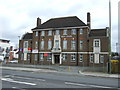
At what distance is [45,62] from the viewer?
121 ft

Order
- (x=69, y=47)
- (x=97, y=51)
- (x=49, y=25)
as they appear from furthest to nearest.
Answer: (x=49, y=25), (x=69, y=47), (x=97, y=51)

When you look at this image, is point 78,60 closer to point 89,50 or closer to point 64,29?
point 89,50

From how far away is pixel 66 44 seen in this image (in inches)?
1398

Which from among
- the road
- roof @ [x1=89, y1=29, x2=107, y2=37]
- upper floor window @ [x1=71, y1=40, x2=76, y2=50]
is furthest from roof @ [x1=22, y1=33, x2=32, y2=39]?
the road

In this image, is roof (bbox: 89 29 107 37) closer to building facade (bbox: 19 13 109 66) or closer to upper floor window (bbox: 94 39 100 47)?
building facade (bbox: 19 13 109 66)

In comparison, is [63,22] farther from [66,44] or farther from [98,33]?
[98,33]

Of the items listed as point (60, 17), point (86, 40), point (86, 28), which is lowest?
point (86, 40)

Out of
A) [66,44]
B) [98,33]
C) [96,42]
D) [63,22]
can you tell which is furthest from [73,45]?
[63,22]

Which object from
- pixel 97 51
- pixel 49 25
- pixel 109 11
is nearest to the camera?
pixel 109 11

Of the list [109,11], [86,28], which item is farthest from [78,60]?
[109,11]

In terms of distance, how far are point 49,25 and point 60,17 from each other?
178 inches

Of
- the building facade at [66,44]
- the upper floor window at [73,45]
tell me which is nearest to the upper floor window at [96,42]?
the building facade at [66,44]

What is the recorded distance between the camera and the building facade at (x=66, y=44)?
32.5 m

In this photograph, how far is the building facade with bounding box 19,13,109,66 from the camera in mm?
32531
